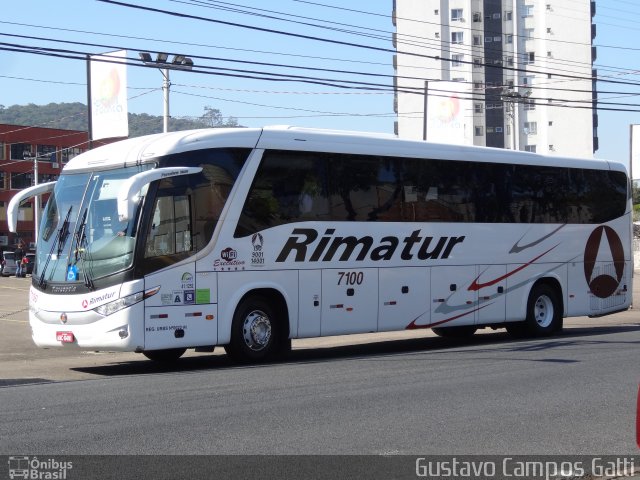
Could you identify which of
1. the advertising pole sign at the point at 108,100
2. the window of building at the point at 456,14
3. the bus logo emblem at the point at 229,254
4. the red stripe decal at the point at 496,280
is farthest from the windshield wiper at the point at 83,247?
the window of building at the point at 456,14

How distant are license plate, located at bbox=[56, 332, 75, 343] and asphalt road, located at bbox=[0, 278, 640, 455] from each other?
587 millimetres

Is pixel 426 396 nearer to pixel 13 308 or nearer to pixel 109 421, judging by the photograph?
pixel 109 421

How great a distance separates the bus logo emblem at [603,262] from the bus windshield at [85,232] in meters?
11.6

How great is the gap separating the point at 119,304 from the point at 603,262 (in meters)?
12.6

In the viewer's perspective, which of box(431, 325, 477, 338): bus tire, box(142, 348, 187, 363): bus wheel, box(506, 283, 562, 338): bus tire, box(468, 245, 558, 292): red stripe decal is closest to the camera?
box(142, 348, 187, 363): bus wheel

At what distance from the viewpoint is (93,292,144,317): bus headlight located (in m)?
14.5

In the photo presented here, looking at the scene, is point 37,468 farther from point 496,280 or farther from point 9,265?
point 9,265

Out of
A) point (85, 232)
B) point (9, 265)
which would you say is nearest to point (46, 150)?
point (9, 265)

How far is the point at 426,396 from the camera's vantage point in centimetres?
1172

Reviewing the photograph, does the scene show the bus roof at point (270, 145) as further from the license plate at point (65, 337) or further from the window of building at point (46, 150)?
the window of building at point (46, 150)

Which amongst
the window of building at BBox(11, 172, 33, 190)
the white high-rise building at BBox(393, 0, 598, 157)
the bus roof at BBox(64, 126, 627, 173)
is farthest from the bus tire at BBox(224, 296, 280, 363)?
the white high-rise building at BBox(393, 0, 598, 157)

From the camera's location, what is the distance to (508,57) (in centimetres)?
9375

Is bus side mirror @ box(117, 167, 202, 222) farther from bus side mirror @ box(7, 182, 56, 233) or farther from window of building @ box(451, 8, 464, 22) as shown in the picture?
window of building @ box(451, 8, 464, 22)

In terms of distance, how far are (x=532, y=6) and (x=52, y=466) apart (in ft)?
308
